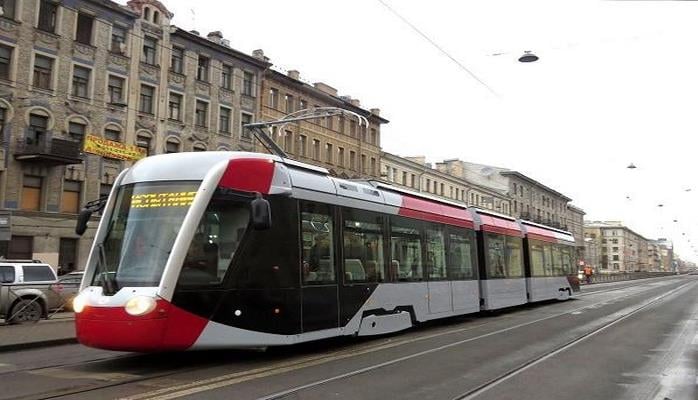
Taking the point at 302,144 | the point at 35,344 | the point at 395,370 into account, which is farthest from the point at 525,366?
the point at 302,144

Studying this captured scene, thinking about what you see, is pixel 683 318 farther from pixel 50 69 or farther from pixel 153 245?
pixel 50 69

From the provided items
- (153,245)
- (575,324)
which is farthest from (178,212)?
(575,324)

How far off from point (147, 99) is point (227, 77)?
693cm

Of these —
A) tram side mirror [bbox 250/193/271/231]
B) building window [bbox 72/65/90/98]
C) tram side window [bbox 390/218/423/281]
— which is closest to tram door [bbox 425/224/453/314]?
tram side window [bbox 390/218/423/281]

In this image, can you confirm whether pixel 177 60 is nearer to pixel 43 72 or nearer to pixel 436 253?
pixel 43 72

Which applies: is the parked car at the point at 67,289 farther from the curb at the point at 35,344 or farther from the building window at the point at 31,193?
the building window at the point at 31,193

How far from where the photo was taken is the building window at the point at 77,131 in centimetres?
3259

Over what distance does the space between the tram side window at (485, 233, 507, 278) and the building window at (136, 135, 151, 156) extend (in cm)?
2358

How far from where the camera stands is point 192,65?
39.4m

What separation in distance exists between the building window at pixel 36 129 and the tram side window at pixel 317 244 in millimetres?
24784

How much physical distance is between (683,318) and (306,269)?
1479 centimetres

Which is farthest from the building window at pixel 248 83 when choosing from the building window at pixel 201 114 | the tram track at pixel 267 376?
the tram track at pixel 267 376

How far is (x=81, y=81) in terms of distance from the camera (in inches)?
1310

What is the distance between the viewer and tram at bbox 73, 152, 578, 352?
8.68 m
